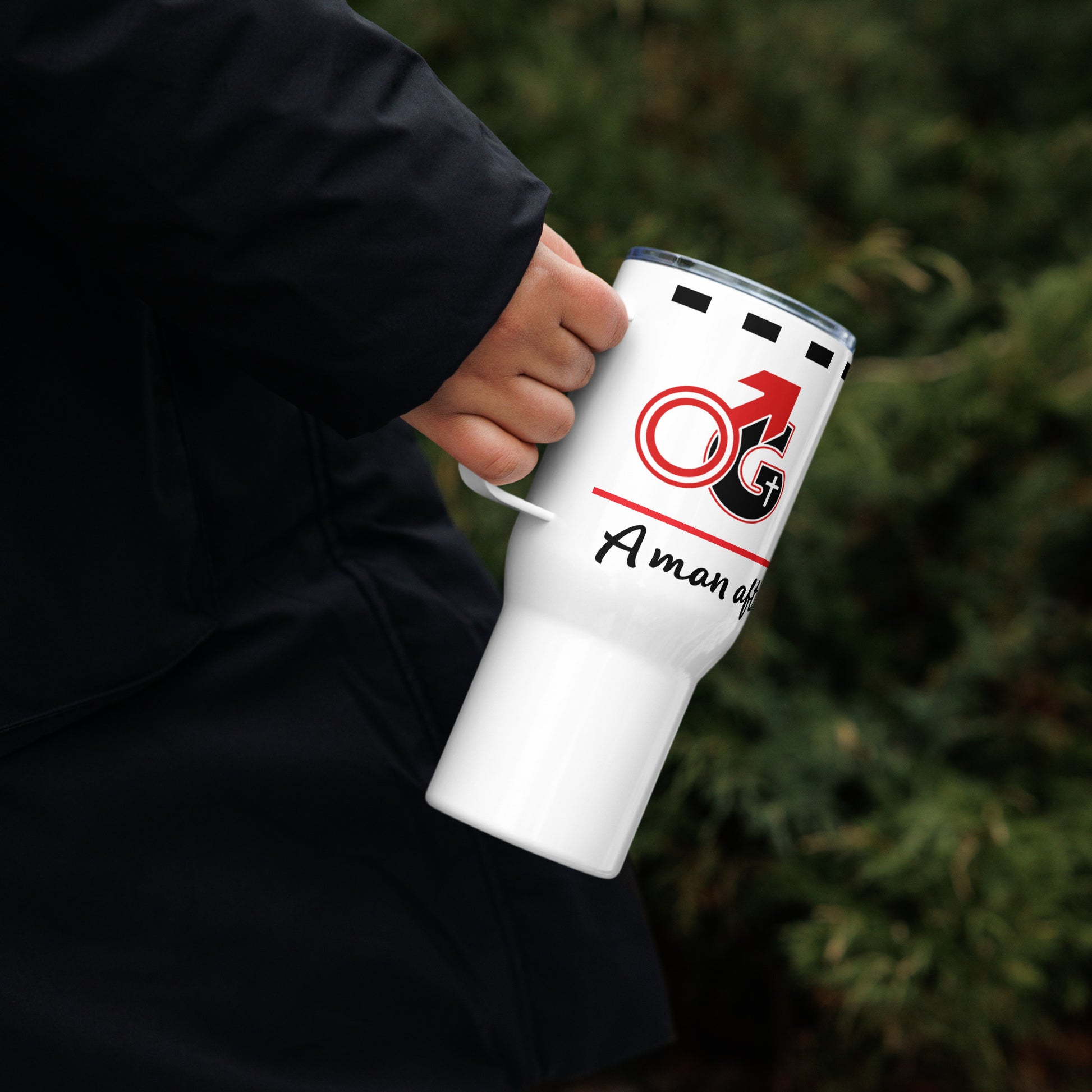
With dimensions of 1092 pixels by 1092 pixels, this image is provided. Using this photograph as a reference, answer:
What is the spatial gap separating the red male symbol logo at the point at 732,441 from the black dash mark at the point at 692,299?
0.19ft

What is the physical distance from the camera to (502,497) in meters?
0.70

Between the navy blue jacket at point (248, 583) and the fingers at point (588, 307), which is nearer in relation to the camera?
the navy blue jacket at point (248, 583)

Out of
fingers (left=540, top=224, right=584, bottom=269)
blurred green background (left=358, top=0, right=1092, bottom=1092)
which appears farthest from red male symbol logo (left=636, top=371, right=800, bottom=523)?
blurred green background (left=358, top=0, right=1092, bottom=1092)

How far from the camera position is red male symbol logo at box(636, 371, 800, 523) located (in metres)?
0.67

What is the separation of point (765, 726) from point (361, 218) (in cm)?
131

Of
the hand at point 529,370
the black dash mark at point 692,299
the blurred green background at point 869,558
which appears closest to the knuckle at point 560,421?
the hand at point 529,370

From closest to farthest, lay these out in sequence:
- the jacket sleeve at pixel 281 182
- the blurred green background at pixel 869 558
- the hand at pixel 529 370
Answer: the jacket sleeve at pixel 281 182 → the hand at pixel 529 370 → the blurred green background at pixel 869 558

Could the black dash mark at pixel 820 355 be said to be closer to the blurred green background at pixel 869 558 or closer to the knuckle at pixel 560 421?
the knuckle at pixel 560 421

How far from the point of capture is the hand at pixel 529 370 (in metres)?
0.62

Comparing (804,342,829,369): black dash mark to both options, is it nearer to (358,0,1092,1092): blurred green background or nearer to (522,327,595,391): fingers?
(522,327,595,391): fingers

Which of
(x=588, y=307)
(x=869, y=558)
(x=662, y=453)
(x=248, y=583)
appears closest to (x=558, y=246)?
(x=588, y=307)

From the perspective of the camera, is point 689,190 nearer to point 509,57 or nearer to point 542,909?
Result: point 509,57

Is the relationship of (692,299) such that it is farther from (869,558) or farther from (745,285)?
(869,558)

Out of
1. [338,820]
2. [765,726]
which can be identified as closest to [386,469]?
[338,820]
